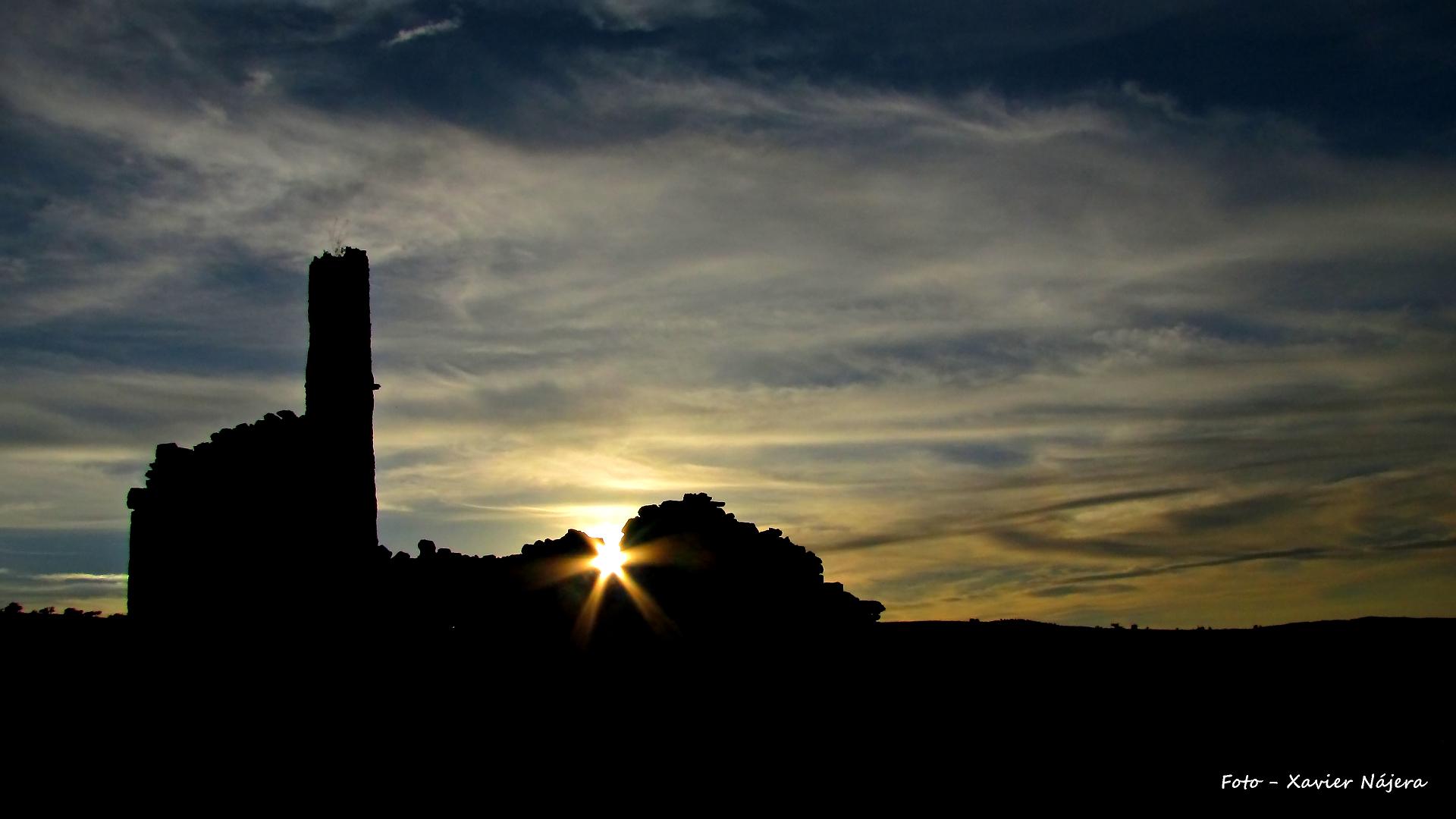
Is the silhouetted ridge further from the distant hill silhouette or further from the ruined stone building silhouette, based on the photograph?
the ruined stone building silhouette

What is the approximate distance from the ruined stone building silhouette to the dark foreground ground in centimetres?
69

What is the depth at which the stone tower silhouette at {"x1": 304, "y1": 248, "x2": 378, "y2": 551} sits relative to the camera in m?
19.1

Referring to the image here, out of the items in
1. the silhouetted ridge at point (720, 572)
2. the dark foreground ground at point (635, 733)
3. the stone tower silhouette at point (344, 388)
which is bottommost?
the dark foreground ground at point (635, 733)

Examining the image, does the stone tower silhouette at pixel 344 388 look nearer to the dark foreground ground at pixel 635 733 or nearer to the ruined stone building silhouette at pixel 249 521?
the ruined stone building silhouette at pixel 249 521

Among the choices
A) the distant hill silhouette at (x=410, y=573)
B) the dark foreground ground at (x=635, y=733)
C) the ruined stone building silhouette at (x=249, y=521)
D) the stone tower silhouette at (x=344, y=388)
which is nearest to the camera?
the dark foreground ground at (x=635, y=733)

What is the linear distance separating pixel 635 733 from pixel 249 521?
6522mm

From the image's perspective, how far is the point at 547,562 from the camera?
17438 mm

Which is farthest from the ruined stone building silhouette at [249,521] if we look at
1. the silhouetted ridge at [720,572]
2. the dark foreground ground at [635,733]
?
the silhouetted ridge at [720,572]

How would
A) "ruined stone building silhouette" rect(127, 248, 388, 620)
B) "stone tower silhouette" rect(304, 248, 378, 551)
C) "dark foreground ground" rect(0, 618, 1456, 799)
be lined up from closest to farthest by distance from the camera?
"dark foreground ground" rect(0, 618, 1456, 799), "ruined stone building silhouette" rect(127, 248, 388, 620), "stone tower silhouette" rect(304, 248, 378, 551)

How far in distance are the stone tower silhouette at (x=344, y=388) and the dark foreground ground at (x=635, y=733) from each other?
231 centimetres

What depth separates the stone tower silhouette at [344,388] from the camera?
752 inches

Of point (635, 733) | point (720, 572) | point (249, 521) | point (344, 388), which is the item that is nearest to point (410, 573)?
point (249, 521)

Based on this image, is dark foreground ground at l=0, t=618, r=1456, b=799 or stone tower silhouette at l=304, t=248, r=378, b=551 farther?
stone tower silhouette at l=304, t=248, r=378, b=551

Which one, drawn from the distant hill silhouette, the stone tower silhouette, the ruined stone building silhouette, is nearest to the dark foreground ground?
the distant hill silhouette
